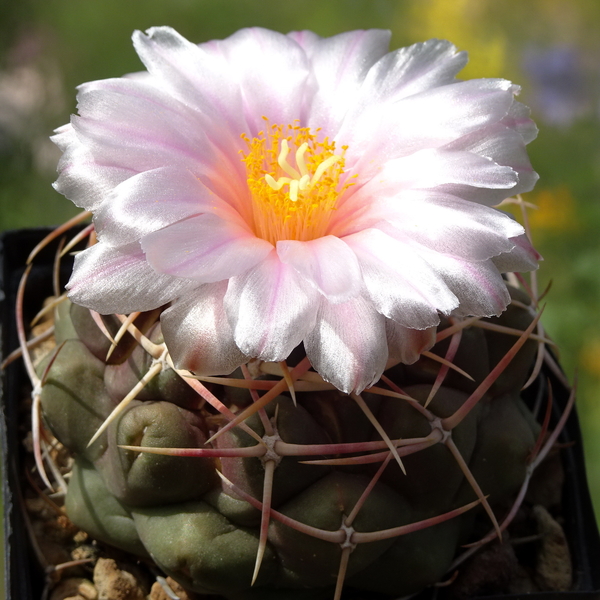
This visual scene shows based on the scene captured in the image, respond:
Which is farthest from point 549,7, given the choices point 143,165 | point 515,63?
point 143,165

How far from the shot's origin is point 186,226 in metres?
0.45

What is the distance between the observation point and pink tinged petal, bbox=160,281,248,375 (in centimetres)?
46

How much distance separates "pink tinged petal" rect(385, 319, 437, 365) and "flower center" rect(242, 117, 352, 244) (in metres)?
0.11

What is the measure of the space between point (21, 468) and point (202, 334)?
34cm

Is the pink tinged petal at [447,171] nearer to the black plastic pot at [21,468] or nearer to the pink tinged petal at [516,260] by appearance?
the pink tinged petal at [516,260]

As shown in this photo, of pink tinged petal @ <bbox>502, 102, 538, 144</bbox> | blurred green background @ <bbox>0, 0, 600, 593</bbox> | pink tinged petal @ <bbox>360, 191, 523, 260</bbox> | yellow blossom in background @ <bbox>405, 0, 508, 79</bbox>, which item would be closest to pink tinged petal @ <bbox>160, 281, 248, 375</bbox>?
pink tinged petal @ <bbox>360, 191, 523, 260</bbox>

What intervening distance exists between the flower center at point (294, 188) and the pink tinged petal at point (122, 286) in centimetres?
10

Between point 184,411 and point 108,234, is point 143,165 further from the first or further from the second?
point 184,411

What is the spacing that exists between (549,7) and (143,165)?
1470 millimetres

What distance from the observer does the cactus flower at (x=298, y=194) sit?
438 millimetres

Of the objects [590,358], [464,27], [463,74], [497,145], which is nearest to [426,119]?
[497,145]

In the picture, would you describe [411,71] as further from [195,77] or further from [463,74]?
[463,74]

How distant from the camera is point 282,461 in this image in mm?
521

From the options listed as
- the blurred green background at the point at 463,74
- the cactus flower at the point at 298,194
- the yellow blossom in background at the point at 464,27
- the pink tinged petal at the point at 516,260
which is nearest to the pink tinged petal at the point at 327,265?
the cactus flower at the point at 298,194
